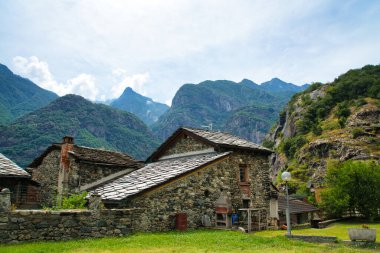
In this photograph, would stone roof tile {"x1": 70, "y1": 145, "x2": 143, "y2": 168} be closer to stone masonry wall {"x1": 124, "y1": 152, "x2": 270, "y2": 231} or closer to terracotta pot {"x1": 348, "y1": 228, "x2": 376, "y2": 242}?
stone masonry wall {"x1": 124, "y1": 152, "x2": 270, "y2": 231}

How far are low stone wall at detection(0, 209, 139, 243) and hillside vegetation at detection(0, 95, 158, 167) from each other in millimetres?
64321

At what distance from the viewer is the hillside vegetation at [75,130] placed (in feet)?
246

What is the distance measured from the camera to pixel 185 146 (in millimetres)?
21828

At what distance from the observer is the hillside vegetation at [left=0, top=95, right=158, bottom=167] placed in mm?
74875

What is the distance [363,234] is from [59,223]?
11331mm

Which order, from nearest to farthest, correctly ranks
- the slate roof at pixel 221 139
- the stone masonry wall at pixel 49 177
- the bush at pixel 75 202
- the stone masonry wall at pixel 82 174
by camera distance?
the bush at pixel 75 202
the slate roof at pixel 221 139
the stone masonry wall at pixel 82 174
the stone masonry wall at pixel 49 177

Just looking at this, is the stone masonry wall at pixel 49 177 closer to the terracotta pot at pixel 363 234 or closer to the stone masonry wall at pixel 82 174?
the stone masonry wall at pixel 82 174

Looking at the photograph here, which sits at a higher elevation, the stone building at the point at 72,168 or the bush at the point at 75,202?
the stone building at the point at 72,168

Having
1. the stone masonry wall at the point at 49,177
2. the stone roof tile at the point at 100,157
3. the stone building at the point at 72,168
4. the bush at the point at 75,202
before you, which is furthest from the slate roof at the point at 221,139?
the stone masonry wall at the point at 49,177

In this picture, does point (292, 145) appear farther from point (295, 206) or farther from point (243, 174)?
point (243, 174)

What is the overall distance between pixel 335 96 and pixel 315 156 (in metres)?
26.9

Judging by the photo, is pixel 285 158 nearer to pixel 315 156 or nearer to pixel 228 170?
pixel 315 156

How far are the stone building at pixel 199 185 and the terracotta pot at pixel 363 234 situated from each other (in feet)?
19.9

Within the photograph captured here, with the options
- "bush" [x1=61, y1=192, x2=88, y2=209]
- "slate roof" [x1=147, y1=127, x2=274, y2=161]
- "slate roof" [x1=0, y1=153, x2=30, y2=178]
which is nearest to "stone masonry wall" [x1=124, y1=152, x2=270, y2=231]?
"slate roof" [x1=147, y1=127, x2=274, y2=161]
